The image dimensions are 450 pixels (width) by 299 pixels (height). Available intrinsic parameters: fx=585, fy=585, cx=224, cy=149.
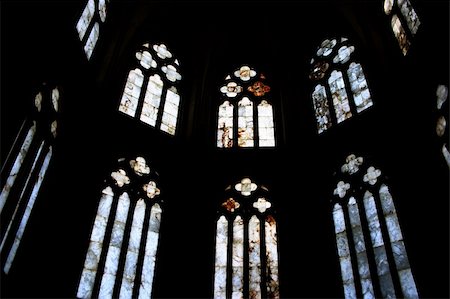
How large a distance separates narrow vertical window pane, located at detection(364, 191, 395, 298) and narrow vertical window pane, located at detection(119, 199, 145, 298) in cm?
472

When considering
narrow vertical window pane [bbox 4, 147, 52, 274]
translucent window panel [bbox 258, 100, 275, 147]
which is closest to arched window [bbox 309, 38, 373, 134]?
translucent window panel [bbox 258, 100, 275, 147]

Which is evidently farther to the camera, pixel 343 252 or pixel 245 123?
pixel 245 123

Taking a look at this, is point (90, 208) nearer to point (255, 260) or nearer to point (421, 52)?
point (255, 260)

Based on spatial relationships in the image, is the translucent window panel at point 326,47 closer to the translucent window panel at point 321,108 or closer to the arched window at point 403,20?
the translucent window panel at point 321,108

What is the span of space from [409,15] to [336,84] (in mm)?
2657

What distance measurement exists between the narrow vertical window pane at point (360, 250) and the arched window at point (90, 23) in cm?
691

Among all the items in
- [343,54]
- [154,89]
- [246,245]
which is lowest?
[246,245]

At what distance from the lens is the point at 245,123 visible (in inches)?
607

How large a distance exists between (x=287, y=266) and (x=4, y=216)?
561 centimetres

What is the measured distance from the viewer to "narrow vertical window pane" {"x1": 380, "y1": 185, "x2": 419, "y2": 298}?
10586 millimetres

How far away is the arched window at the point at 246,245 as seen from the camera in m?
11.8

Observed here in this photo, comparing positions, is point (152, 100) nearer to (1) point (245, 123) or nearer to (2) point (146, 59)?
(2) point (146, 59)

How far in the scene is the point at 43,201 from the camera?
35.8 feet

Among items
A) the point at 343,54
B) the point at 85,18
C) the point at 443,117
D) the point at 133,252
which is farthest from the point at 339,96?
the point at 133,252
